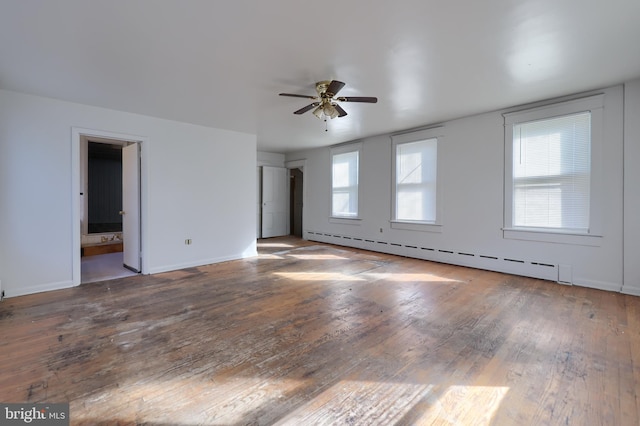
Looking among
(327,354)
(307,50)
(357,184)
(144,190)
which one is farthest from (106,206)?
(327,354)

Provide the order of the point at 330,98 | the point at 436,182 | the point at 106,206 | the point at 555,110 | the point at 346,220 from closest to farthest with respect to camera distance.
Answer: the point at 330,98, the point at 555,110, the point at 436,182, the point at 346,220, the point at 106,206

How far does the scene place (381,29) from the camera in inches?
90.9

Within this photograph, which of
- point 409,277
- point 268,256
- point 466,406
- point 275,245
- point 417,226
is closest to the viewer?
point 466,406

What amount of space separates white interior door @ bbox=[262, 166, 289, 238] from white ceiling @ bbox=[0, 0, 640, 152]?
4.21 meters

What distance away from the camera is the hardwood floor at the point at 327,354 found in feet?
5.21

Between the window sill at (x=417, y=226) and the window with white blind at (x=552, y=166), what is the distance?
1.16 metres

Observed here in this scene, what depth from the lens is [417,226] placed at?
5.58 metres

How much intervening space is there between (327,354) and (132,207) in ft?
13.9

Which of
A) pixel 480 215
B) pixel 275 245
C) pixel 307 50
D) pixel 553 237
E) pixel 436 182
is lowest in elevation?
pixel 275 245

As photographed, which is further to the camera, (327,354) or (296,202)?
(296,202)

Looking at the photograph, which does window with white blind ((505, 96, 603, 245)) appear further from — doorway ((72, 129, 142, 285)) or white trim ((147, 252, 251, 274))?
doorway ((72, 129, 142, 285))

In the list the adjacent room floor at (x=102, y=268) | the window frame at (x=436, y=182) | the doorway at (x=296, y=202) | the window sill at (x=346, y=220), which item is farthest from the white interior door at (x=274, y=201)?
the window frame at (x=436, y=182)

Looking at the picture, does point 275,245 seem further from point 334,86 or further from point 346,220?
point 334,86

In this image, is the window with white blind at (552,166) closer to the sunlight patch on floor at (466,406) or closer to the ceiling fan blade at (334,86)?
the ceiling fan blade at (334,86)
